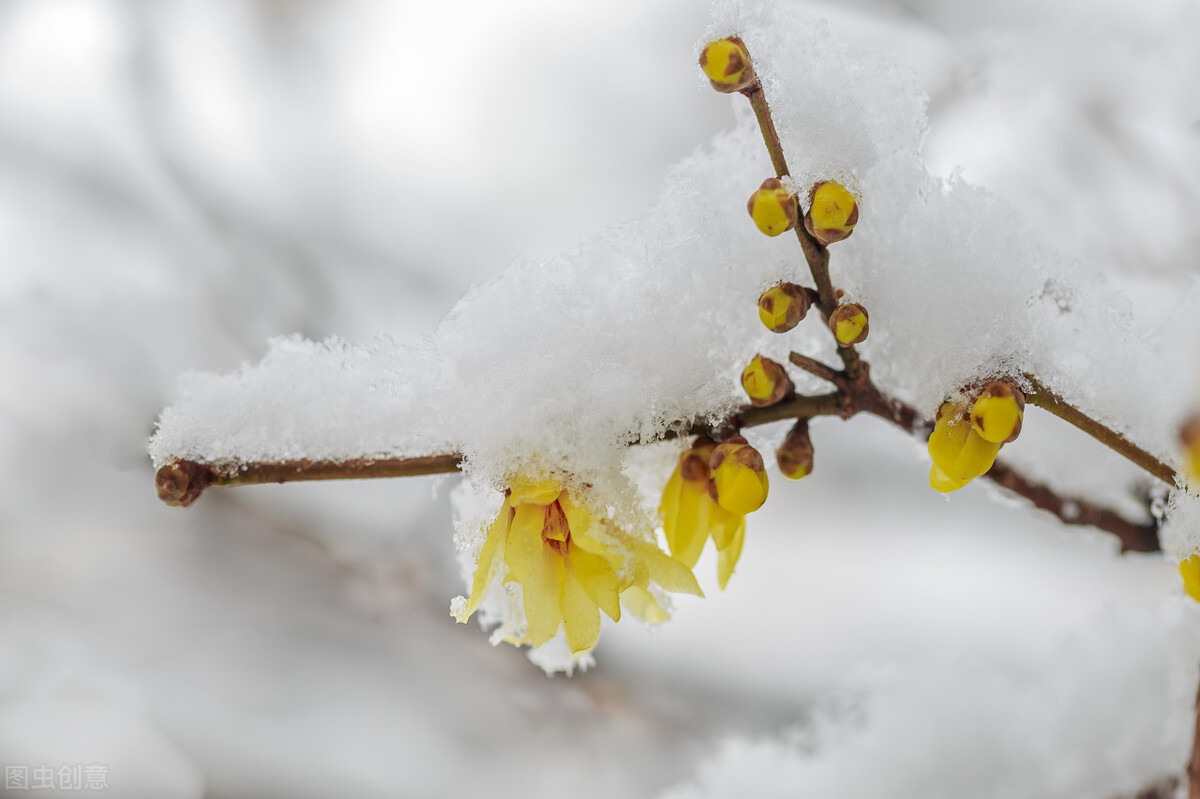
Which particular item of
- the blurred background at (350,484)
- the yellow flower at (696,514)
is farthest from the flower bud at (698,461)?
the blurred background at (350,484)

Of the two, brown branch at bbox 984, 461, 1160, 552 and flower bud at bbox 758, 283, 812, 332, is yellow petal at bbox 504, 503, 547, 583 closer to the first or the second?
flower bud at bbox 758, 283, 812, 332

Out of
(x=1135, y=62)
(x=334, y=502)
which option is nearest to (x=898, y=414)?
(x=1135, y=62)

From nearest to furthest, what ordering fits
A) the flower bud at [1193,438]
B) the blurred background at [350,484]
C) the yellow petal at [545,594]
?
the flower bud at [1193,438] → the yellow petal at [545,594] → the blurred background at [350,484]

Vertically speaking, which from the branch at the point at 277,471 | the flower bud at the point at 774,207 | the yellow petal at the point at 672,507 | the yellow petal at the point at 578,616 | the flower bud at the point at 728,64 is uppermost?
the flower bud at the point at 728,64

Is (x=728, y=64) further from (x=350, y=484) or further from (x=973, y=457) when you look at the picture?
(x=350, y=484)

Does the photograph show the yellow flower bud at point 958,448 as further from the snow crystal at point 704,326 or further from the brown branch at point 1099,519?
the brown branch at point 1099,519

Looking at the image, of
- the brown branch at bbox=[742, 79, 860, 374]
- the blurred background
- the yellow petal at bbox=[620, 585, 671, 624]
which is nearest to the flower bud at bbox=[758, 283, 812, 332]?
the brown branch at bbox=[742, 79, 860, 374]

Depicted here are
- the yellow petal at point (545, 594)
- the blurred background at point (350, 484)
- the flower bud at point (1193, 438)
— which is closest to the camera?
the flower bud at point (1193, 438)
